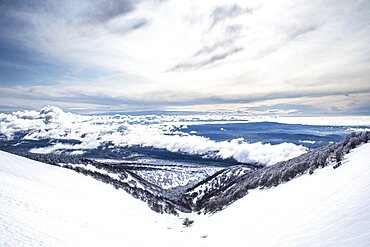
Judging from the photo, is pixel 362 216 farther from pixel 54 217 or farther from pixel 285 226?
pixel 54 217

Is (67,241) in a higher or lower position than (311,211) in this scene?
higher

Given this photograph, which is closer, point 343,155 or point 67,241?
point 67,241

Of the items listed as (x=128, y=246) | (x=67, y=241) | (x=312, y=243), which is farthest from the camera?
(x=128, y=246)

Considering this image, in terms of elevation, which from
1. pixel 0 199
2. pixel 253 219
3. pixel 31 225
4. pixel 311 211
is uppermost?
pixel 0 199

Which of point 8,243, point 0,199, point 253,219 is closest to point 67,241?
point 8,243

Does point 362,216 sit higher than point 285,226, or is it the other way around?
point 362,216

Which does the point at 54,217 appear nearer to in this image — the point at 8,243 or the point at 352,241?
the point at 8,243

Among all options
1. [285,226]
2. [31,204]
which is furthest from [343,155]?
[31,204]

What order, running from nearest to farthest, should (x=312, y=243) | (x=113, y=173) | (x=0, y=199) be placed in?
(x=312, y=243) < (x=0, y=199) < (x=113, y=173)

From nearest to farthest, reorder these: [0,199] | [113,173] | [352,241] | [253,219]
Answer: [352,241], [0,199], [253,219], [113,173]
